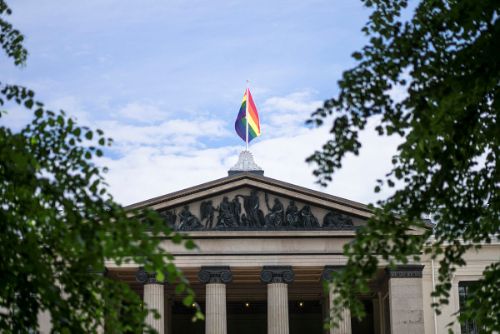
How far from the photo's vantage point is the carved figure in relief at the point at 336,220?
204ft

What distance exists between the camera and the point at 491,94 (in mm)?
21953

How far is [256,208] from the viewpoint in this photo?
62.2 meters

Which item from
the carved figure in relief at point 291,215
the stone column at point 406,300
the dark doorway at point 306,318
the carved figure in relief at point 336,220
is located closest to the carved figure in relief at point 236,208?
the carved figure in relief at point 291,215

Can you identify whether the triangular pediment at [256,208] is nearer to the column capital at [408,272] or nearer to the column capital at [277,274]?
the column capital at [277,274]

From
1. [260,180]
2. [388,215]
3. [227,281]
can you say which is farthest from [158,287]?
[388,215]

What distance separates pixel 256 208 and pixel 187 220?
401cm

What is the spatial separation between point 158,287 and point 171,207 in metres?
4.63

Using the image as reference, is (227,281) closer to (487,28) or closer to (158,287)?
(158,287)

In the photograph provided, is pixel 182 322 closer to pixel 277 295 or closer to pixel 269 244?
pixel 277 295

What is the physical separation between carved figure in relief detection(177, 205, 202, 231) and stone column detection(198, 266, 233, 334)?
8.39 feet

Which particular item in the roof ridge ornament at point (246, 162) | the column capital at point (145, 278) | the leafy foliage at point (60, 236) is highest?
the roof ridge ornament at point (246, 162)

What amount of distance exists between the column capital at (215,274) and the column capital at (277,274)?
1946 millimetres

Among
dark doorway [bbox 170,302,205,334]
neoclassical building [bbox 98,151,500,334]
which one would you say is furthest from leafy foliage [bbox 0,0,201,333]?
dark doorway [bbox 170,302,205,334]

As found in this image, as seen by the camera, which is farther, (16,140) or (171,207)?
(171,207)
